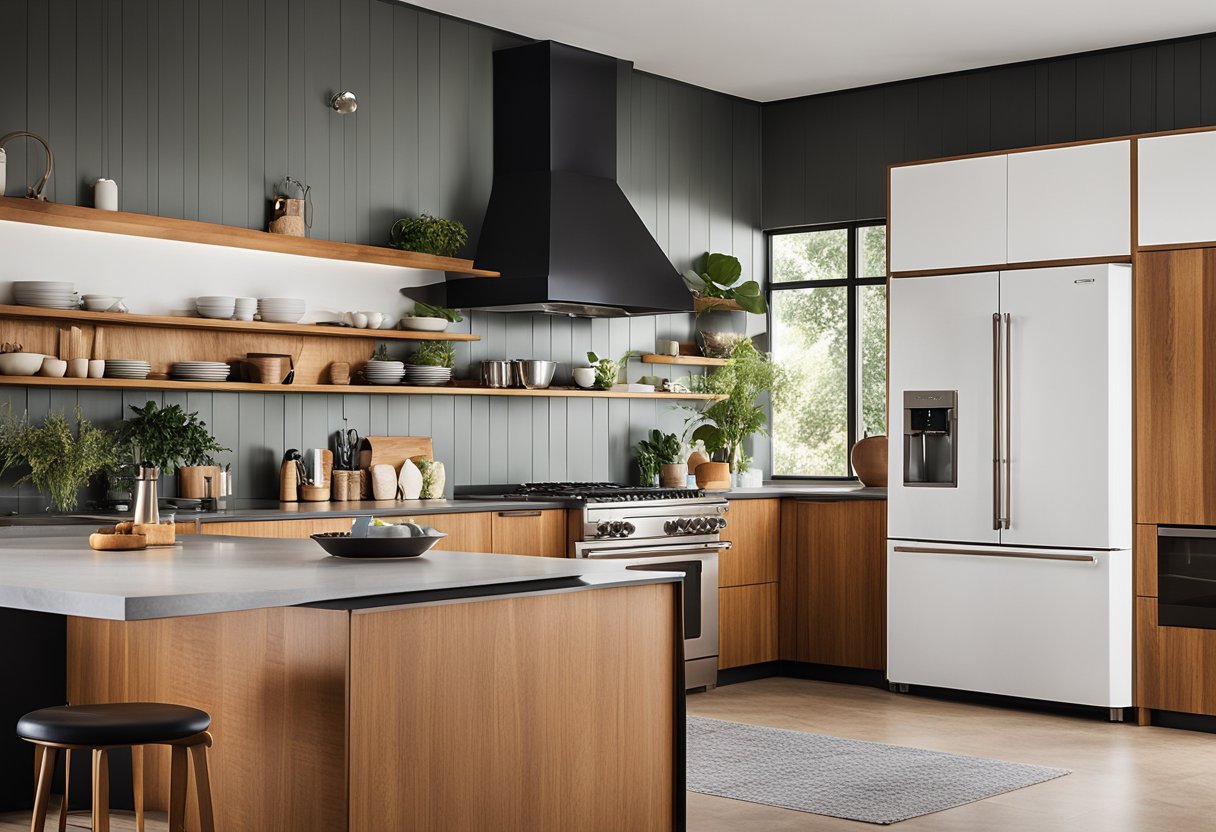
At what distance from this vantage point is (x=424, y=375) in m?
6.16

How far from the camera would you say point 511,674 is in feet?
10.0

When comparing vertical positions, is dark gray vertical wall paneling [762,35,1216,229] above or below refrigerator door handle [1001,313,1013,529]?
above

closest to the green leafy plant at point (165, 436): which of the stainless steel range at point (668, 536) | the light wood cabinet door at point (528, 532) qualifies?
the light wood cabinet door at point (528, 532)

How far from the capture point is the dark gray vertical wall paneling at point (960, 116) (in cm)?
672

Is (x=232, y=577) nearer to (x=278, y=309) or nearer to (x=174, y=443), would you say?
(x=174, y=443)

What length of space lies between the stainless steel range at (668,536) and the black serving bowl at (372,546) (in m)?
2.61

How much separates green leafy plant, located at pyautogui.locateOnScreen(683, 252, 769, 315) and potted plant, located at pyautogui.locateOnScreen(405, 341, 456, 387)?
178cm

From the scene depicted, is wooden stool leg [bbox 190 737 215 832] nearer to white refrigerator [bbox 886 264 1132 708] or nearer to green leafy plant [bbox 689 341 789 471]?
white refrigerator [bbox 886 264 1132 708]

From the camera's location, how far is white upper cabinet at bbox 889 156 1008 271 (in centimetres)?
629

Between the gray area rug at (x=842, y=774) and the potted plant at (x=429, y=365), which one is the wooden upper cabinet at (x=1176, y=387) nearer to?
the gray area rug at (x=842, y=774)

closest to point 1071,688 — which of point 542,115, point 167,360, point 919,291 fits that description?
point 919,291

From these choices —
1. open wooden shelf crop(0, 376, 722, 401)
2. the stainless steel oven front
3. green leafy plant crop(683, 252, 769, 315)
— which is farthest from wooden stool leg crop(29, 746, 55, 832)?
green leafy plant crop(683, 252, 769, 315)

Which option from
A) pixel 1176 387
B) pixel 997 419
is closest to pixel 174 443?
pixel 997 419

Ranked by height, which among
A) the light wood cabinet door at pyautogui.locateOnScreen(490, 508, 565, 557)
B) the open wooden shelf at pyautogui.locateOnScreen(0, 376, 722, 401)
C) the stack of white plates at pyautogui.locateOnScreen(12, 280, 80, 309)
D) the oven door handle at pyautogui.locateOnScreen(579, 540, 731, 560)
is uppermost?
the stack of white plates at pyautogui.locateOnScreen(12, 280, 80, 309)
